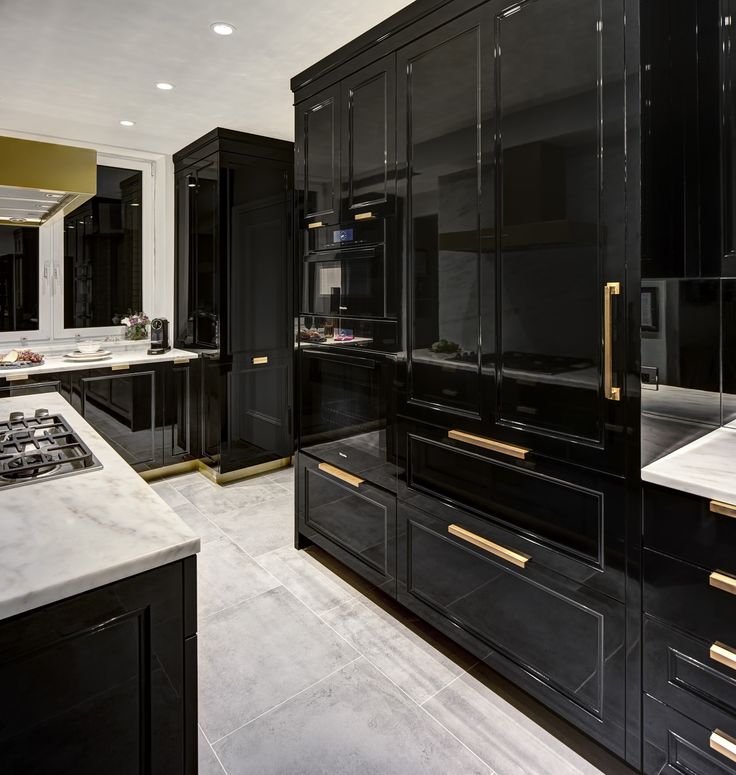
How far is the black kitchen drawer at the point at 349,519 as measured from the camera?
7.64 feet

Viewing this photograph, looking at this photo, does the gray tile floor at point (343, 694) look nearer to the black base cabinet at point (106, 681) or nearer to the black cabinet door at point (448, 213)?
the black base cabinet at point (106, 681)

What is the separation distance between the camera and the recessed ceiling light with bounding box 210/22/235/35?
2354mm

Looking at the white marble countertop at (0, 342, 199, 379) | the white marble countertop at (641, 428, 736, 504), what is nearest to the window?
the white marble countertop at (0, 342, 199, 379)

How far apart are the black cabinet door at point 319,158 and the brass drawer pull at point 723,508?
1.81 metres

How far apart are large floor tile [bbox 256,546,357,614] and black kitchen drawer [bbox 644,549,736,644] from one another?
143cm

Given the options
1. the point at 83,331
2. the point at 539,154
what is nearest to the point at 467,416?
the point at 539,154

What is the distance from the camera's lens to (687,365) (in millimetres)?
1603

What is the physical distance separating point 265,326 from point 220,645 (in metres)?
2.38

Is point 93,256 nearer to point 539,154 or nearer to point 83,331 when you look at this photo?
point 83,331

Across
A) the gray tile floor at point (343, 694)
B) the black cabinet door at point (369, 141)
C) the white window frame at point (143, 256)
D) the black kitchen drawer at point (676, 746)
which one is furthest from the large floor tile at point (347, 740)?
the white window frame at point (143, 256)

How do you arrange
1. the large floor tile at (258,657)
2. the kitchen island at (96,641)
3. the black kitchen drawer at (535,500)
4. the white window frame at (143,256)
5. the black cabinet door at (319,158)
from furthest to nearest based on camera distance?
the white window frame at (143,256), the black cabinet door at (319,158), the large floor tile at (258,657), the black kitchen drawer at (535,500), the kitchen island at (96,641)

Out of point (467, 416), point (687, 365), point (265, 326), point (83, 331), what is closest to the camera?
point (687, 365)

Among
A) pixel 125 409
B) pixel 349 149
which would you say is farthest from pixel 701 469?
pixel 125 409

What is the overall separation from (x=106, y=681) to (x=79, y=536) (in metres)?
0.26
